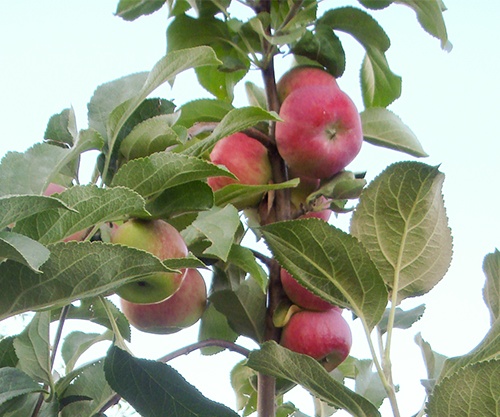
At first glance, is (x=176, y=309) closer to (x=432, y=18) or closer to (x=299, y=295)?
(x=299, y=295)

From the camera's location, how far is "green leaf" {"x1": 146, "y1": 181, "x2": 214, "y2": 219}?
17.1 inches

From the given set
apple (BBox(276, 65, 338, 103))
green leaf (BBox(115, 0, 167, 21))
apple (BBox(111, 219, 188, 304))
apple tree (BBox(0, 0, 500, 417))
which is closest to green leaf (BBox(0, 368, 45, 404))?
apple tree (BBox(0, 0, 500, 417))

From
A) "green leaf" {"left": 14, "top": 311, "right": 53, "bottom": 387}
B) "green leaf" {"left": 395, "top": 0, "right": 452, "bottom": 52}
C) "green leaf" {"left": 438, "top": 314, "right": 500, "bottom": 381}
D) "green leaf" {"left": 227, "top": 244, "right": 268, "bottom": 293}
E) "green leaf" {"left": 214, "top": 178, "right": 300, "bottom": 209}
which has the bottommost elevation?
"green leaf" {"left": 438, "top": 314, "right": 500, "bottom": 381}

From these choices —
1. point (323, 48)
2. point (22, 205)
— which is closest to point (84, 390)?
point (22, 205)

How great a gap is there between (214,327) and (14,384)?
27cm

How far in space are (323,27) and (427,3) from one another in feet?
0.46

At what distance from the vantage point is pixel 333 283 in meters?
0.47

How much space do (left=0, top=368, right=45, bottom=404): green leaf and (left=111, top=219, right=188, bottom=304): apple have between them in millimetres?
107

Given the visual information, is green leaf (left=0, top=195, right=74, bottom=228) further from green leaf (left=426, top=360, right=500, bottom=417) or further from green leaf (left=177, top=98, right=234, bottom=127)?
green leaf (left=177, top=98, right=234, bottom=127)

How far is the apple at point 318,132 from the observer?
2.10 ft

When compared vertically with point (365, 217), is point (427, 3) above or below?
above

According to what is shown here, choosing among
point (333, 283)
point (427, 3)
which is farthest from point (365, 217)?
point (427, 3)

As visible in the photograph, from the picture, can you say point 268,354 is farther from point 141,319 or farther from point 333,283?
point 141,319

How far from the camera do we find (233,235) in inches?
18.0
